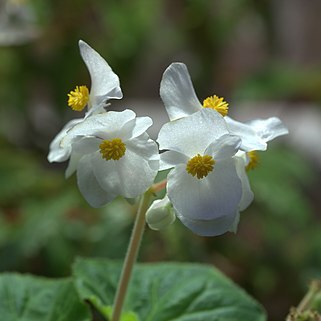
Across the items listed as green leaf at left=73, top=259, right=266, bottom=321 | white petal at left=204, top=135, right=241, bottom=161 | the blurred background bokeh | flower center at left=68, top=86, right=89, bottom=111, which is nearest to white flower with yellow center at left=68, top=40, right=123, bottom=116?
flower center at left=68, top=86, right=89, bottom=111

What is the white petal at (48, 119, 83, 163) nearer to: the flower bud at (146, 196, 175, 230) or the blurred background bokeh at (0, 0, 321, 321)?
the flower bud at (146, 196, 175, 230)

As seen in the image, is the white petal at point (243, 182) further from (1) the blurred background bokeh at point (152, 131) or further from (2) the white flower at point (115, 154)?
(1) the blurred background bokeh at point (152, 131)

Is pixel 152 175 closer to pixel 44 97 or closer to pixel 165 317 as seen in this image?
pixel 165 317

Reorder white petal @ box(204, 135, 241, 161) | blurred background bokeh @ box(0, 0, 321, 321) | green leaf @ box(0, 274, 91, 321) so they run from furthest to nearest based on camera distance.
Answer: blurred background bokeh @ box(0, 0, 321, 321) → green leaf @ box(0, 274, 91, 321) → white petal @ box(204, 135, 241, 161)

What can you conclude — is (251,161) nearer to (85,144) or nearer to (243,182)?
(243,182)

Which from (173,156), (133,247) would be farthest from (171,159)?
(133,247)

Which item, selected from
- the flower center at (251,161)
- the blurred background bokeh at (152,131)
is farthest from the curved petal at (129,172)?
the blurred background bokeh at (152,131)

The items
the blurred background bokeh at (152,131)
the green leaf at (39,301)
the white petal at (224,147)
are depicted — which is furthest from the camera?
the blurred background bokeh at (152,131)

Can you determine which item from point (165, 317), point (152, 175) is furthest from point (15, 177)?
point (152, 175)
